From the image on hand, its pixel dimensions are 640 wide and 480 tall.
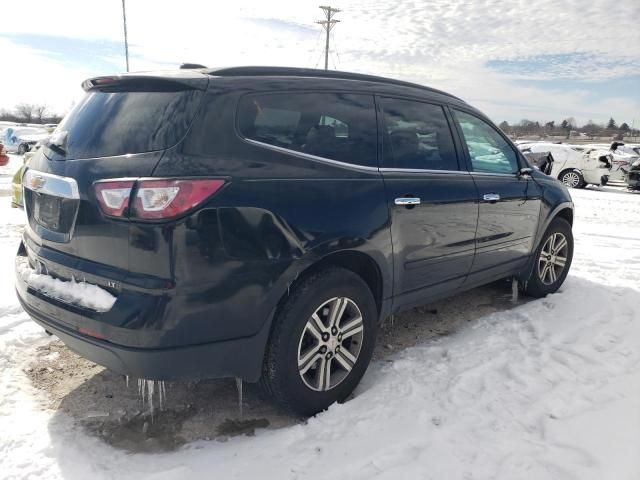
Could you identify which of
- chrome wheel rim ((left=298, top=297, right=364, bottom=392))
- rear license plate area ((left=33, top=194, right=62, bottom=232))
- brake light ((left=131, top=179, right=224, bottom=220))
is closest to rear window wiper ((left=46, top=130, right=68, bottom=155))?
rear license plate area ((left=33, top=194, right=62, bottom=232))

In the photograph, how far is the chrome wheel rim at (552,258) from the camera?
4.99 meters

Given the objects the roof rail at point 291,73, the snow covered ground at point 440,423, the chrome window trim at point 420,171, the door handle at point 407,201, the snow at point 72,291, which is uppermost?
the roof rail at point 291,73

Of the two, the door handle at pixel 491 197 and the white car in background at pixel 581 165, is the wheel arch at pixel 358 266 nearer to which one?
the door handle at pixel 491 197

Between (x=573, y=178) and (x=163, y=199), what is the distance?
17348mm

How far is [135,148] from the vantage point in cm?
243

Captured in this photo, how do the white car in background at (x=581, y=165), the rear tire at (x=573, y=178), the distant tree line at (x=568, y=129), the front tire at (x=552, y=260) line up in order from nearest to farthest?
1. the front tire at (x=552, y=260)
2. the white car in background at (x=581, y=165)
3. the rear tire at (x=573, y=178)
4. the distant tree line at (x=568, y=129)

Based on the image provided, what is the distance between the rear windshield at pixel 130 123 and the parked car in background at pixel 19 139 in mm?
28930

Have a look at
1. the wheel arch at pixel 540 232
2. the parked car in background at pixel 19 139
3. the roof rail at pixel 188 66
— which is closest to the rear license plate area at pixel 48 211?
the roof rail at pixel 188 66

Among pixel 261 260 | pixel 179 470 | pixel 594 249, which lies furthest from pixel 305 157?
pixel 594 249

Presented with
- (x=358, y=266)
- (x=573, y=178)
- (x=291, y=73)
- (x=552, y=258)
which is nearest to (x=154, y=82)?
(x=291, y=73)

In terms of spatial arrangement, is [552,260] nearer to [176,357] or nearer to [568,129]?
[176,357]

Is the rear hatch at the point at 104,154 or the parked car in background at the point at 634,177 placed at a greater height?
the rear hatch at the point at 104,154

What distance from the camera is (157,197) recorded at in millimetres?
2270

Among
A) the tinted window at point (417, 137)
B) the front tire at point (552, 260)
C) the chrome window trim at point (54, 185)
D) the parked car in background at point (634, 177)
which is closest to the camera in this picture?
the chrome window trim at point (54, 185)
